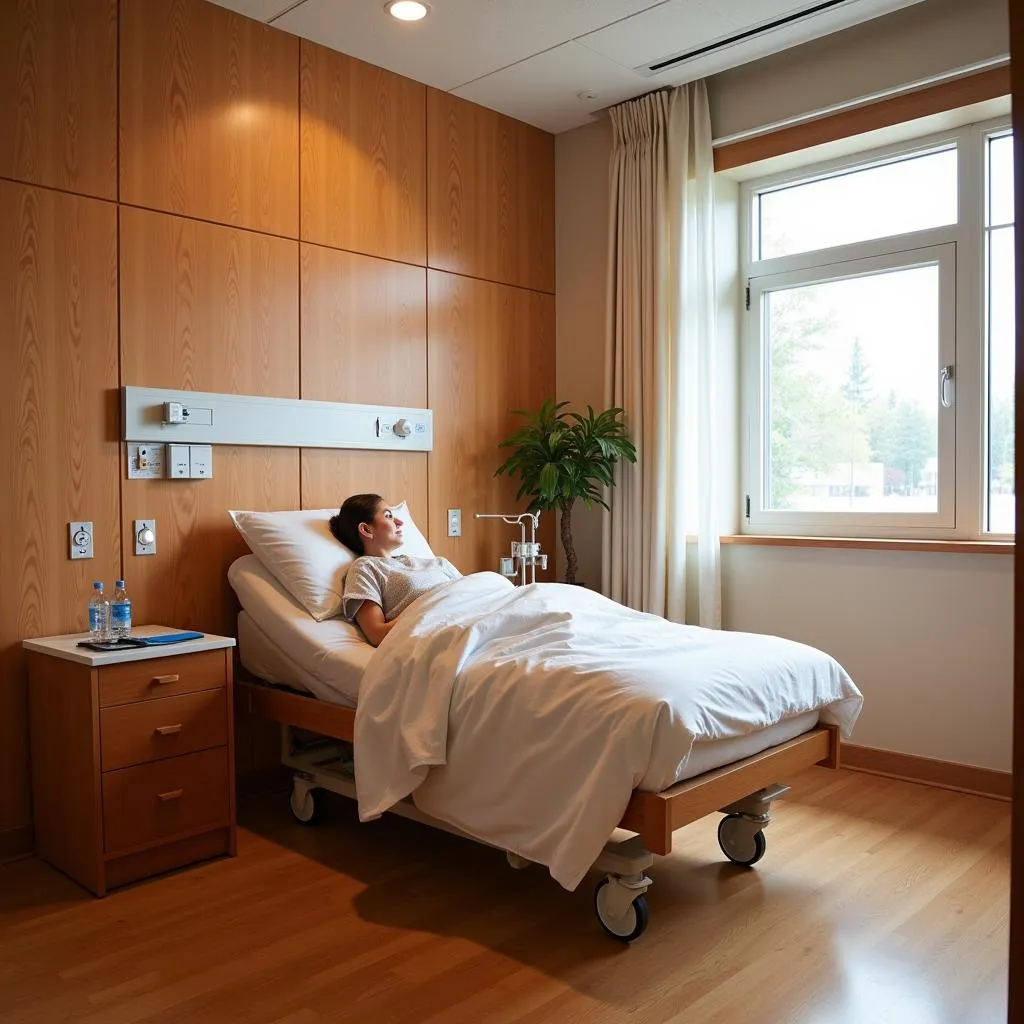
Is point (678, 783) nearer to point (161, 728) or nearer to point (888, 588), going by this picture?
point (161, 728)

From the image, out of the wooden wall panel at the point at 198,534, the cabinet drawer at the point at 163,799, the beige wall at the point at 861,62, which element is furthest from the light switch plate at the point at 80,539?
the beige wall at the point at 861,62

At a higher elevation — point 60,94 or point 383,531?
point 60,94

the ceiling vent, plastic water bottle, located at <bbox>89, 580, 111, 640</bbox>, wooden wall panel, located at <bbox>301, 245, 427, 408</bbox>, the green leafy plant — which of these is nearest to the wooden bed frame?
plastic water bottle, located at <bbox>89, 580, 111, 640</bbox>

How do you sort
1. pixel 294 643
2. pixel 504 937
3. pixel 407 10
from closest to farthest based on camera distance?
pixel 504 937 → pixel 294 643 → pixel 407 10

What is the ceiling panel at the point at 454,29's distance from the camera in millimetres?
3457

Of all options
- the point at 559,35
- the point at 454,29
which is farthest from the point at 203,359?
the point at 559,35

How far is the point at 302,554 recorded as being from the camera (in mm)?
3283

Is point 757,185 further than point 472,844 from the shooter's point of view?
Yes

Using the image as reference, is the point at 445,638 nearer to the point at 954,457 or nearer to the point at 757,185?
the point at 954,457

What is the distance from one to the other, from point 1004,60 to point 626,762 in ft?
9.23

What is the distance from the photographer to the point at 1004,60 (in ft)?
10.9

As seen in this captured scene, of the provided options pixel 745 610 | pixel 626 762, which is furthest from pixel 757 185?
pixel 626 762

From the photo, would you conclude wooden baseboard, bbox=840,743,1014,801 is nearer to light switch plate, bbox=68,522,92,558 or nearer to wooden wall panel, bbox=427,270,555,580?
wooden wall panel, bbox=427,270,555,580

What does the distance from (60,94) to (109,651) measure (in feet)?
5.82
